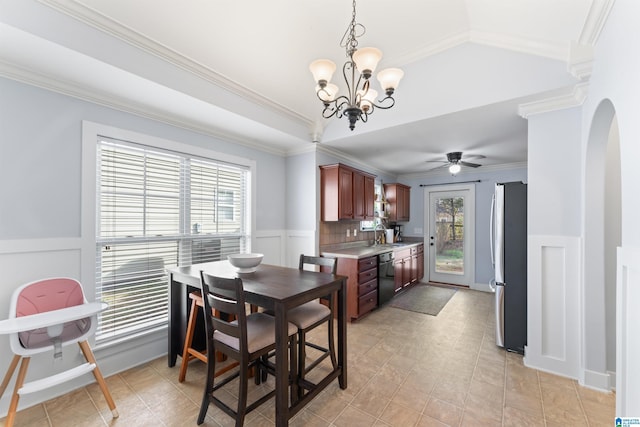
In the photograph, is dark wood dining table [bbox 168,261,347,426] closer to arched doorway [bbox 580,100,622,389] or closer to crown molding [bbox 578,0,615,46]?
arched doorway [bbox 580,100,622,389]

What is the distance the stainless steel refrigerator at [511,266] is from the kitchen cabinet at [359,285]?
5.06 feet

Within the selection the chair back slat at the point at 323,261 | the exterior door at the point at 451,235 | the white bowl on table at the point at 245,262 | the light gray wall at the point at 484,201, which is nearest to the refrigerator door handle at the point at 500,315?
the chair back slat at the point at 323,261

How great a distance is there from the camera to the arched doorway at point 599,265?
83.8 inches

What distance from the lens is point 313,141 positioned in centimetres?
367

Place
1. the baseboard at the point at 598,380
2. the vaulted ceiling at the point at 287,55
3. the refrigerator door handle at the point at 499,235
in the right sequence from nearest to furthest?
1. the vaulted ceiling at the point at 287,55
2. the baseboard at the point at 598,380
3. the refrigerator door handle at the point at 499,235

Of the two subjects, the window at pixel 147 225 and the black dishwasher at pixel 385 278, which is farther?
the black dishwasher at pixel 385 278

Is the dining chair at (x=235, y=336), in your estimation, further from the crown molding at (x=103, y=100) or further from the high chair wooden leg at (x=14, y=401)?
the crown molding at (x=103, y=100)

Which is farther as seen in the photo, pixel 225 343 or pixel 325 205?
pixel 325 205

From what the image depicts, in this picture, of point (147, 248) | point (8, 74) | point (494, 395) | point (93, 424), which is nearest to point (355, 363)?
point (494, 395)

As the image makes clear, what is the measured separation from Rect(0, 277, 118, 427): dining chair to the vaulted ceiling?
5.14 feet

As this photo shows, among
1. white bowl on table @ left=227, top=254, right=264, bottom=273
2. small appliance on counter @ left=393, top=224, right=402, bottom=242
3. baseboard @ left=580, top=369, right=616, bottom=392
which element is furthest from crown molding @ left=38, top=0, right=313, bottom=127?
small appliance on counter @ left=393, top=224, right=402, bottom=242

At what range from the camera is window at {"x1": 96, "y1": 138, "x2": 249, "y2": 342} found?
7.84 feet

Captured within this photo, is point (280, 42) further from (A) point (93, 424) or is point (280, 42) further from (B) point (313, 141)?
(A) point (93, 424)

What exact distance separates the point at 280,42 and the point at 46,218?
2.43m
